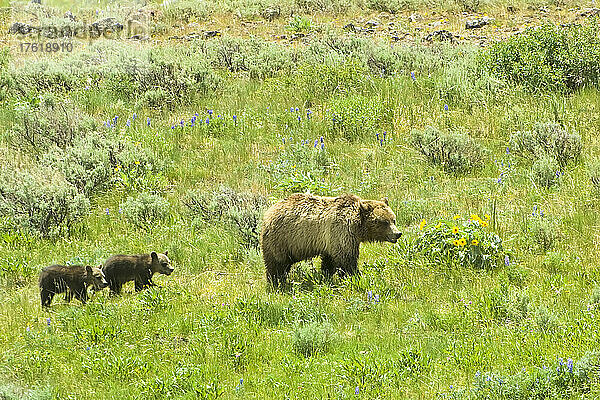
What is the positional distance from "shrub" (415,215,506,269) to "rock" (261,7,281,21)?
13.7 metres

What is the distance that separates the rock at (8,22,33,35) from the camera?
21.4m

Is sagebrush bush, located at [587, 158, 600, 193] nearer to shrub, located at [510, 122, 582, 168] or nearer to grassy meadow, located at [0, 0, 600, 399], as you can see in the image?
grassy meadow, located at [0, 0, 600, 399]

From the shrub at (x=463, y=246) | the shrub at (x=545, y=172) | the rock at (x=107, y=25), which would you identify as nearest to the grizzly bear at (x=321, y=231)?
the shrub at (x=463, y=246)

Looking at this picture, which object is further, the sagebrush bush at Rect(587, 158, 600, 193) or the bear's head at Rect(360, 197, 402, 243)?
the sagebrush bush at Rect(587, 158, 600, 193)

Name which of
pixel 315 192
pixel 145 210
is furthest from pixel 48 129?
pixel 315 192

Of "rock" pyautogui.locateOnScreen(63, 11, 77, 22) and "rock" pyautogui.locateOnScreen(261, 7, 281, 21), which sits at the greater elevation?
"rock" pyautogui.locateOnScreen(261, 7, 281, 21)

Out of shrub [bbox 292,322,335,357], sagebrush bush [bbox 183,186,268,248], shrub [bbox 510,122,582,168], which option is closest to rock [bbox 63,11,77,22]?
sagebrush bush [bbox 183,186,268,248]

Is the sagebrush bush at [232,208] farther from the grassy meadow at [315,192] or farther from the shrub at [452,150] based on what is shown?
the shrub at [452,150]

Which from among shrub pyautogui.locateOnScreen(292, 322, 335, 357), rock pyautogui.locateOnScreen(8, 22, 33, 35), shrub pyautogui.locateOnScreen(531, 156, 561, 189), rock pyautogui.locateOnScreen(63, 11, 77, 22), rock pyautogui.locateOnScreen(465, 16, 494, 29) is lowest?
shrub pyautogui.locateOnScreen(292, 322, 335, 357)

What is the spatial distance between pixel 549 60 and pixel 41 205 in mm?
9319

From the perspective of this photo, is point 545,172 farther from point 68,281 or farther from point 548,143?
point 68,281

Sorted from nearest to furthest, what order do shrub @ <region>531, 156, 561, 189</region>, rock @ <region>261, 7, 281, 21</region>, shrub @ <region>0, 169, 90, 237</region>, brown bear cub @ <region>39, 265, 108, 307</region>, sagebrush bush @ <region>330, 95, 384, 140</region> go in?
brown bear cub @ <region>39, 265, 108, 307</region> < shrub @ <region>531, 156, 561, 189</region> < shrub @ <region>0, 169, 90, 237</region> < sagebrush bush @ <region>330, 95, 384, 140</region> < rock @ <region>261, 7, 281, 21</region>

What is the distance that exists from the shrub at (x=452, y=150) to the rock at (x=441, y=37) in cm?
614

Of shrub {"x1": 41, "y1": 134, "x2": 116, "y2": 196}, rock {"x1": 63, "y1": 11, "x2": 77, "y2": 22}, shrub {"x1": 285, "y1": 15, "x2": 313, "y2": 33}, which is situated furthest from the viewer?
rock {"x1": 63, "y1": 11, "x2": 77, "y2": 22}
